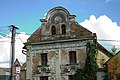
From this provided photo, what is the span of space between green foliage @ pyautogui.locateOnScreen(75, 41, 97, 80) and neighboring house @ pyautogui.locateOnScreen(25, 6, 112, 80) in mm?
634

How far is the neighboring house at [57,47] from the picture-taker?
30266 millimetres

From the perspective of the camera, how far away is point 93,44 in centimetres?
2919

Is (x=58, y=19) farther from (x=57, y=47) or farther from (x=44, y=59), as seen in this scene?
(x=44, y=59)

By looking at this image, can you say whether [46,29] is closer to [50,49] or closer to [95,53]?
[50,49]

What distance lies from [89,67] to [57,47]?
4.64 metres

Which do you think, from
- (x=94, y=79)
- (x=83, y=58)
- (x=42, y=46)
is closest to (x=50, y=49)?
(x=42, y=46)

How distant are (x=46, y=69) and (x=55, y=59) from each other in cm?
159

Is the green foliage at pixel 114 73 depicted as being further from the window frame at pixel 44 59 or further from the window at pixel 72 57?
the window frame at pixel 44 59

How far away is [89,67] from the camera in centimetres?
2903

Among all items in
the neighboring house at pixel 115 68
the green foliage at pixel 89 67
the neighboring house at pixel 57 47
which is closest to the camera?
the neighboring house at pixel 115 68

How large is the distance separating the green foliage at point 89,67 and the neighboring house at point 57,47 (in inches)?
25.0

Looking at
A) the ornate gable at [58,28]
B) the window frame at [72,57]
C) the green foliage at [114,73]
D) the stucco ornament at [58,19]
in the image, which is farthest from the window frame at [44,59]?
the green foliage at [114,73]

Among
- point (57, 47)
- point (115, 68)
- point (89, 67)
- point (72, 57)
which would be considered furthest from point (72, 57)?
point (115, 68)

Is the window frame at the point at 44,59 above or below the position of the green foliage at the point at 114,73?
above
